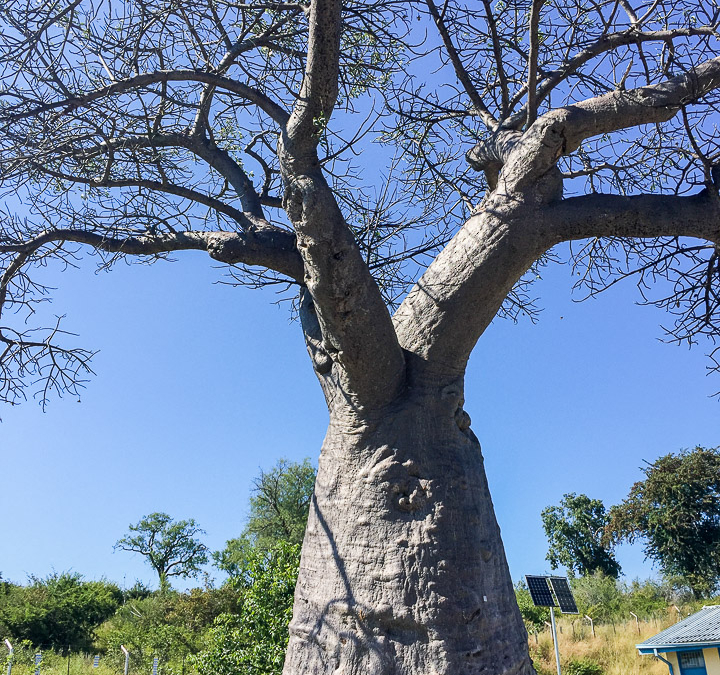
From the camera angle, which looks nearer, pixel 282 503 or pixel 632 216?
pixel 632 216

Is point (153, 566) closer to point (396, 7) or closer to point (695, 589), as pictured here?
point (695, 589)

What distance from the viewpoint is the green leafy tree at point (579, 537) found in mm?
28172

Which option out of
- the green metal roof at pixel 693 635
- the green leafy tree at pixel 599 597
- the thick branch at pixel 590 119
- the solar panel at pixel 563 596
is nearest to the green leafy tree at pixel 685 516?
the green leafy tree at pixel 599 597

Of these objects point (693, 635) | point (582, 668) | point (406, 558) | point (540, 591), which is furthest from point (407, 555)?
point (582, 668)

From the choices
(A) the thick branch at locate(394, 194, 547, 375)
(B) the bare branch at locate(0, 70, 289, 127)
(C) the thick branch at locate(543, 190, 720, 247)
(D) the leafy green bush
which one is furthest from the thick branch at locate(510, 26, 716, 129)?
(D) the leafy green bush

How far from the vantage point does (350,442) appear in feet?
9.16

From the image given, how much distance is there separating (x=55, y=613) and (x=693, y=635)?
50.7 ft

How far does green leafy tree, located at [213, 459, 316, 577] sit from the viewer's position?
17.8 m

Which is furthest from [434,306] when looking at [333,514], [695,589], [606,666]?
[695,589]

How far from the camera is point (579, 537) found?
28.7m

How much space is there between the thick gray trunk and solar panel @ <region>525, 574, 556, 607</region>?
23.4 ft

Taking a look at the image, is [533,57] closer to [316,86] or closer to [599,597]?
[316,86]

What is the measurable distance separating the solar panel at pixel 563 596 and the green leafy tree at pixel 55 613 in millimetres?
12797

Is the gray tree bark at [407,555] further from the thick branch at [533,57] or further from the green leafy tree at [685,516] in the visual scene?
the green leafy tree at [685,516]
